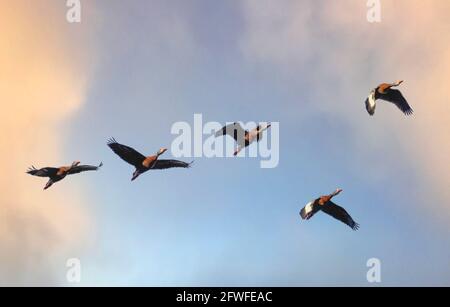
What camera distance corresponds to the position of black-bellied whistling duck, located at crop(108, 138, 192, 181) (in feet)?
103

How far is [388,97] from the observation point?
31.8m

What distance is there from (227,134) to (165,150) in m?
3.29

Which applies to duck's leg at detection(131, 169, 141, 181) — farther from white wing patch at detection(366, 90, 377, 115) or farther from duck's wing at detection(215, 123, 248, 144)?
white wing patch at detection(366, 90, 377, 115)

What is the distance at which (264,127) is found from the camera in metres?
30.5

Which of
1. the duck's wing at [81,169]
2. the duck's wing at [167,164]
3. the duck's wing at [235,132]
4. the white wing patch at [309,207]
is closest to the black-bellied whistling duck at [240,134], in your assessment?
the duck's wing at [235,132]

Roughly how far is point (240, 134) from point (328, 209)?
6134 mm

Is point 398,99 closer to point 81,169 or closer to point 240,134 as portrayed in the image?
point 240,134

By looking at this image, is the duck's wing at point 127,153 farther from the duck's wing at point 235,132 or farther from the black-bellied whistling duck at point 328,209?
the black-bellied whistling duck at point 328,209

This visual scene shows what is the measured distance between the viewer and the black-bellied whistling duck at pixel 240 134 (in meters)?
30.9

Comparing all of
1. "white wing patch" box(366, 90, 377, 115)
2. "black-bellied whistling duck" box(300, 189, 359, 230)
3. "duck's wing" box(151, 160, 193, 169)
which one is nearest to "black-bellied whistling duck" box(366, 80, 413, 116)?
"white wing patch" box(366, 90, 377, 115)

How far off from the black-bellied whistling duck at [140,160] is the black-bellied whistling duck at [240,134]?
110 inches
